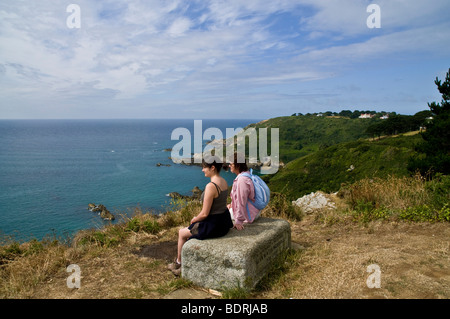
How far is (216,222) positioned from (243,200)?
2.38 ft

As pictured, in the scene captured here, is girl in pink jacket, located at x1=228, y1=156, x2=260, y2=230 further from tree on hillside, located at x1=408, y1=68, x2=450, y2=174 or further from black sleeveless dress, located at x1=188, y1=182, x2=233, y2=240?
tree on hillside, located at x1=408, y1=68, x2=450, y2=174

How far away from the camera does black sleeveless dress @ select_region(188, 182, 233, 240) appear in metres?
4.51

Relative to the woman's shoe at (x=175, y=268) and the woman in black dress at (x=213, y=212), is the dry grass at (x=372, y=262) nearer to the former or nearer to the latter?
the woman in black dress at (x=213, y=212)

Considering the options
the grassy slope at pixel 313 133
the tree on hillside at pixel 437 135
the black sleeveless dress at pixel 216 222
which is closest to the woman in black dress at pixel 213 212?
the black sleeveless dress at pixel 216 222

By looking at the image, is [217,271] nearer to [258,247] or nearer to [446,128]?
[258,247]

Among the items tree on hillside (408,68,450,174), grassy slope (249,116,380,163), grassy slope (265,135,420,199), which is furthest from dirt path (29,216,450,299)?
grassy slope (249,116,380,163)

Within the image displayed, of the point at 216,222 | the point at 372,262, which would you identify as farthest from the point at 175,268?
the point at 372,262

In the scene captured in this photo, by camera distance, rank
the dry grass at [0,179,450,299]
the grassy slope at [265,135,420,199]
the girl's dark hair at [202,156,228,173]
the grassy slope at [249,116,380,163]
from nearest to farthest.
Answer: the dry grass at [0,179,450,299], the girl's dark hair at [202,156,228,173], the grassy slope at [265,135,420,199], the grassy slope at [249,116,380,163]

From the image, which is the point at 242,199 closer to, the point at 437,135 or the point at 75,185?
the point at 437,135

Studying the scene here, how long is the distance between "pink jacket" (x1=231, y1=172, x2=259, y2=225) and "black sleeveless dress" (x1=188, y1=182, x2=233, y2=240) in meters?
0.40

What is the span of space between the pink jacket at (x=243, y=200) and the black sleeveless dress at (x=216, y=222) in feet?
1.31

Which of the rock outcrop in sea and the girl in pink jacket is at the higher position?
the girl in pink jacket
